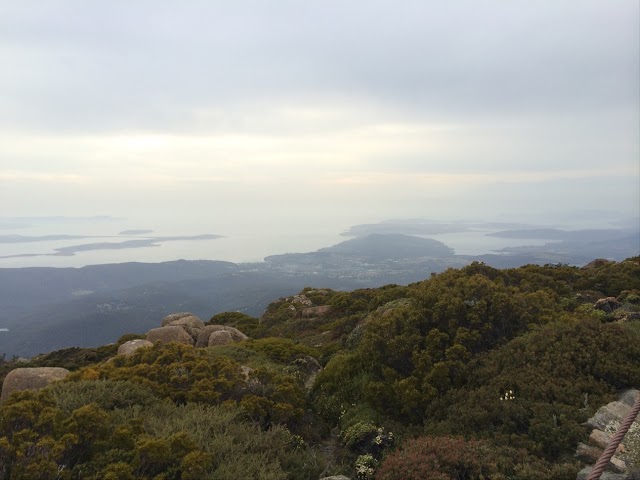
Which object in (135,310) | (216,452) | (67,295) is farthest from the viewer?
(67,295)

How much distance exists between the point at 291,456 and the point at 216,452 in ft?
4.05

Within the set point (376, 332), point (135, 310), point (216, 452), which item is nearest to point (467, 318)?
point (376, 332)

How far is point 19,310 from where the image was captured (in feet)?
521

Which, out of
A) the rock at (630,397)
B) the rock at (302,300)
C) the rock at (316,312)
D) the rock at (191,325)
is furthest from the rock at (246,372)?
the rock at (302,300)

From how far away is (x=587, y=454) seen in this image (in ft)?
17.0

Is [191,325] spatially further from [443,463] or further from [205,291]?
[205,291]

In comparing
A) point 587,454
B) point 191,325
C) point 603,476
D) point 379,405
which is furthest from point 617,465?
point 191,325

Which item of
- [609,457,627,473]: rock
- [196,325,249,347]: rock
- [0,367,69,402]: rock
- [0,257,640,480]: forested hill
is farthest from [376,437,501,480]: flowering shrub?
[196,325,249,347]: rock

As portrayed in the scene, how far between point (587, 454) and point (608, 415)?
108cm

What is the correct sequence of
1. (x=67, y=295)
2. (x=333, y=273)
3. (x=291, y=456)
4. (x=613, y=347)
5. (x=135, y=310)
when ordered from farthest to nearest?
(x=67, y=295), (x=333, y=273), (x=135, y=310), (x=613, y=347), (x=291, y=456)

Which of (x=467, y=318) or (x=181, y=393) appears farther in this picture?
(x=467, y=318)

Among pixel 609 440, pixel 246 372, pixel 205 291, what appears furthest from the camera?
pixel 205 291

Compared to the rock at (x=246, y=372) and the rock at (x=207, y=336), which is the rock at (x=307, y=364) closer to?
the rock at (x=246, y=372)

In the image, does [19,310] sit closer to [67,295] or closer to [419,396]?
[67,295]
